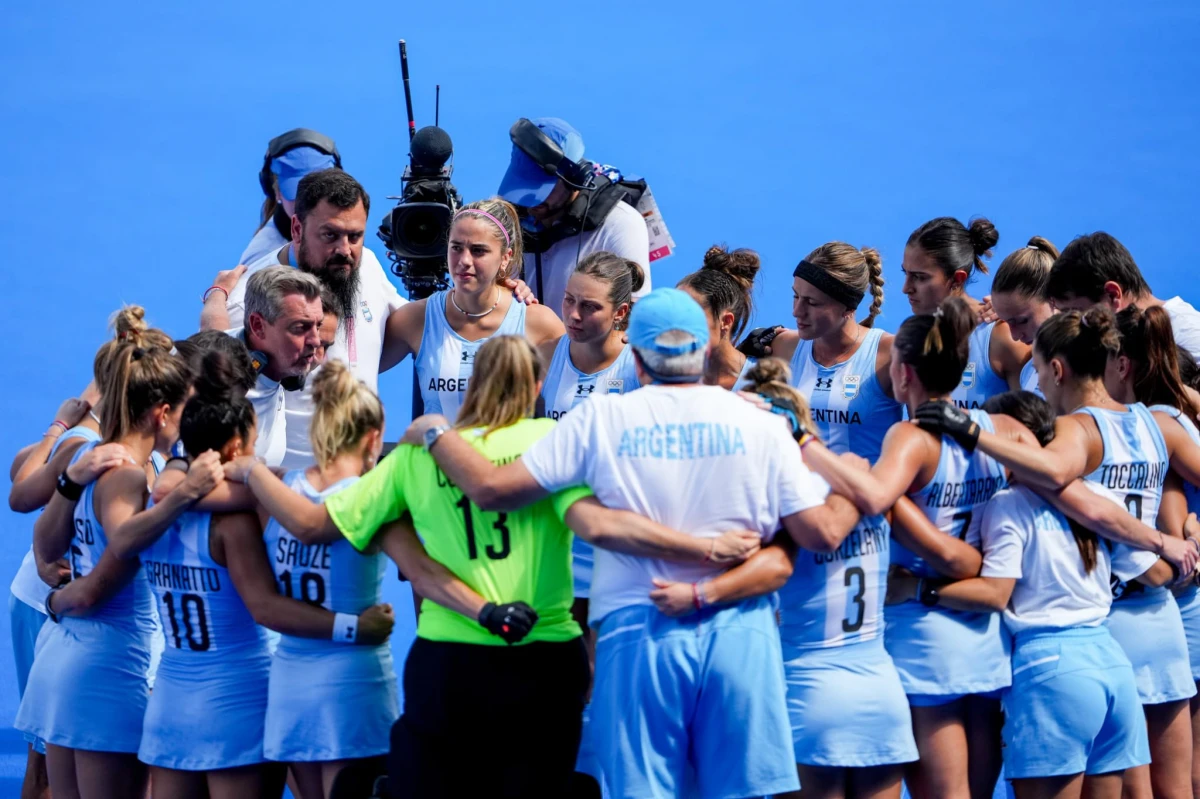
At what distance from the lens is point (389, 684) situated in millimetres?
3332

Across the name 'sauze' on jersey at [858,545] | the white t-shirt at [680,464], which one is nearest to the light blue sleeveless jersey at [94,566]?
the white t-shirt at [680,464]

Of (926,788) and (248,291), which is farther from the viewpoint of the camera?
(248,291)

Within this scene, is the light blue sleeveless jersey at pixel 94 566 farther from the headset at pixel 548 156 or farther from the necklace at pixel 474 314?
the headset at pixel 548 156

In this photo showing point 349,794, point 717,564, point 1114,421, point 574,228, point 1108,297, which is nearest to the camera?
point 717,564

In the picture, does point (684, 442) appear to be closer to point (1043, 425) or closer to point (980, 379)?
point (1043, 425)

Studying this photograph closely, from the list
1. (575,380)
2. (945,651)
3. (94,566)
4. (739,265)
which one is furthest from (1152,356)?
(94,566)

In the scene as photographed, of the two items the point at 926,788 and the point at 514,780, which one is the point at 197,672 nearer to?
the point at 514,780

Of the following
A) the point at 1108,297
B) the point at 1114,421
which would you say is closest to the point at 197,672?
the point at 1114,421

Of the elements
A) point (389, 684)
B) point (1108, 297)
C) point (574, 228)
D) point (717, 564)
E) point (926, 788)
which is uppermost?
point (574, 228)

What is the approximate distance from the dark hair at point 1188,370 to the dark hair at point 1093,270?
26cm

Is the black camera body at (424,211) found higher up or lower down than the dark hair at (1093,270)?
higher up

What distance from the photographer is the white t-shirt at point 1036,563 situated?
3463mm

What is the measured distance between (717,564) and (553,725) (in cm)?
54

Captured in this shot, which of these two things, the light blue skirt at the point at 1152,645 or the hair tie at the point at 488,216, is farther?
the hair tie at the point at 488,216
